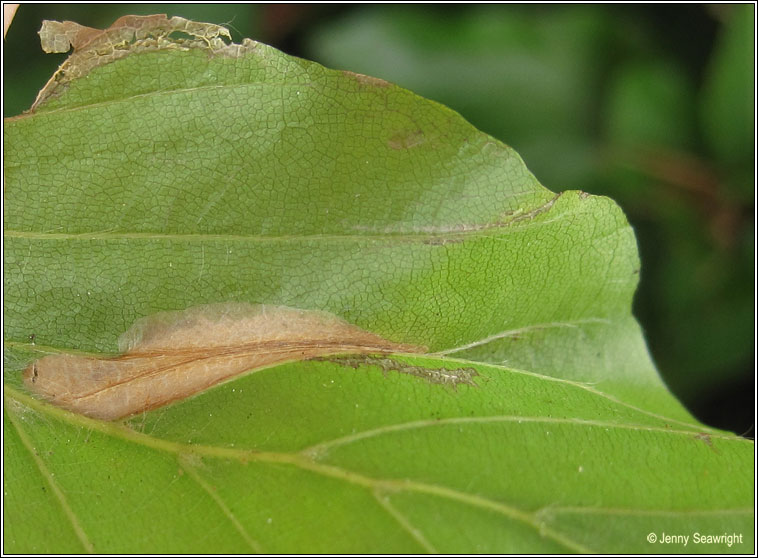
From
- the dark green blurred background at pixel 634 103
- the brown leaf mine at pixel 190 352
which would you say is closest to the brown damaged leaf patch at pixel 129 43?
the brown leaf mine at pixel 190 352

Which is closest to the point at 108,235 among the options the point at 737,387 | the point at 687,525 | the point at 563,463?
the point at 563,463

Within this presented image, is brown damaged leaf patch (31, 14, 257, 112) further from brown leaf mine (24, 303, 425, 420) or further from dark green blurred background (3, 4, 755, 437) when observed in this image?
dark green blurred background (3, 4, 755, 437)

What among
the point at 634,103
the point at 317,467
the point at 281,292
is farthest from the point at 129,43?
the point at 634,103

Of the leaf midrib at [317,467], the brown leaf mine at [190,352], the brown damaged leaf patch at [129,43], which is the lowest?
the leaf midrib at [317,467]

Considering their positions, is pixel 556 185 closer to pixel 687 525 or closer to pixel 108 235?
pixel 687 525

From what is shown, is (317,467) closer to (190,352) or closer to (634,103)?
(190,352)

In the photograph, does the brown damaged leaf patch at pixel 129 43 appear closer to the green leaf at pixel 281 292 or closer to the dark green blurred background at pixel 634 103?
the green leaf at pixel 281 292

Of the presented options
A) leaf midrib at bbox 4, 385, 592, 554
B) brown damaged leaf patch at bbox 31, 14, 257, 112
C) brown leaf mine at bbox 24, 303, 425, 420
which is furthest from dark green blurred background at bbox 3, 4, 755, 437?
leaf midrib at bbox 4, 385, 592, 554
